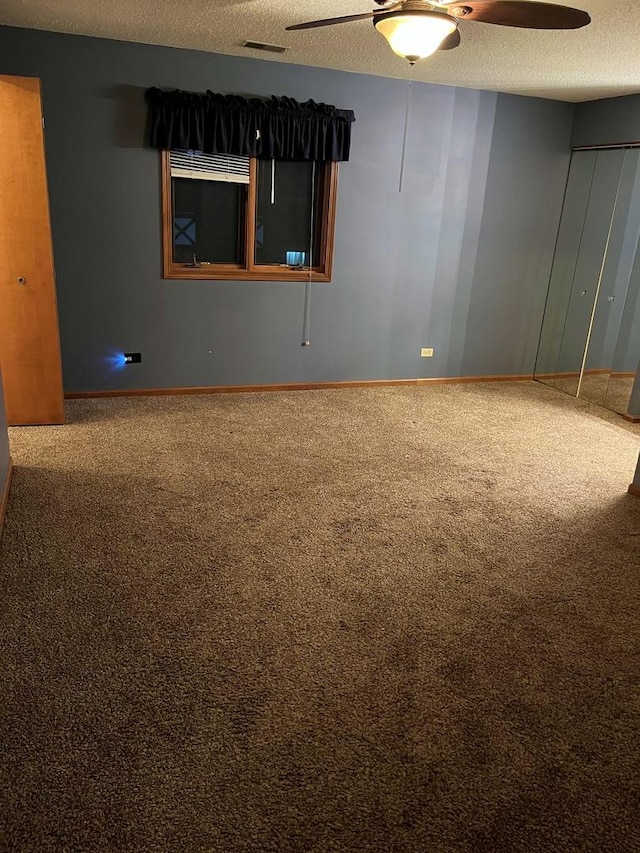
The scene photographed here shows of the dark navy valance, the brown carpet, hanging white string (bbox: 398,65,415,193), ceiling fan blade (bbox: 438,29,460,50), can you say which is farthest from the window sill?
ceiling fan blade (bbox: 438,29,460,50)

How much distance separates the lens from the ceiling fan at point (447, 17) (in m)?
2.44

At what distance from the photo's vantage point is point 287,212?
508cm

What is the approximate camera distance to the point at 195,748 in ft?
6.04

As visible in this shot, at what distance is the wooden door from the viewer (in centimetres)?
372

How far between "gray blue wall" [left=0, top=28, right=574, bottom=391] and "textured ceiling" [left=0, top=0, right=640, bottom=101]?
0.73 ft

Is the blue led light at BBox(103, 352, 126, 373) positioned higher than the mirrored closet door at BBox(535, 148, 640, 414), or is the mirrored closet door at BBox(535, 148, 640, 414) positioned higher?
the mirrored closet door at BBox(535, 148, 640, 414)

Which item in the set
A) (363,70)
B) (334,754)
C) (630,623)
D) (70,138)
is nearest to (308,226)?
(363,70)

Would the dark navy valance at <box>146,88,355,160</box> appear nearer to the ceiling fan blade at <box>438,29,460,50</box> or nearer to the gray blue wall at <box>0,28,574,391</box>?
the gray blue wall at <box>0,28,574,391</box>

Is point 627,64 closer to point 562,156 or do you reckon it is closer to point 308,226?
point 562,156

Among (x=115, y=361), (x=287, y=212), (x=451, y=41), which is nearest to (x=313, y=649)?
(x=451, y=41)

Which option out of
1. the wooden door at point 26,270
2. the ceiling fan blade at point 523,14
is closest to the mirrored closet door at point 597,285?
the ceiling fan blade at point 523,14

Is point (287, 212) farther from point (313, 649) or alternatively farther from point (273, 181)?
point (313, 649)

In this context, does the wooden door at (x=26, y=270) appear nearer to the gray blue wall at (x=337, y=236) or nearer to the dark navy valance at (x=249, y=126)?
the gray blue wall at (x=337, y=236)

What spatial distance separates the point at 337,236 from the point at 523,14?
2.77 m
